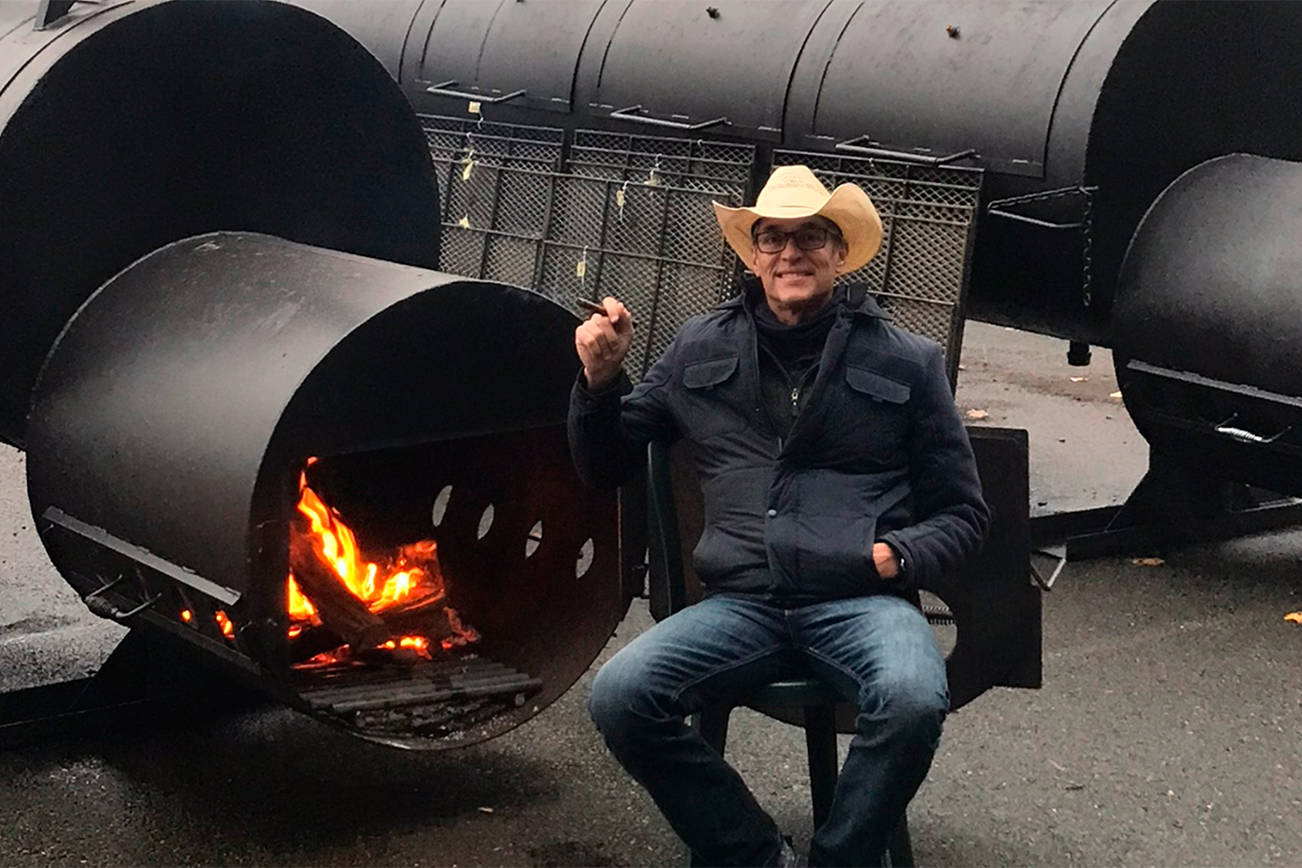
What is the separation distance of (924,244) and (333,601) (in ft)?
10.4

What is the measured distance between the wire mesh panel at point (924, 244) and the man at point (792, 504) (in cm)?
252

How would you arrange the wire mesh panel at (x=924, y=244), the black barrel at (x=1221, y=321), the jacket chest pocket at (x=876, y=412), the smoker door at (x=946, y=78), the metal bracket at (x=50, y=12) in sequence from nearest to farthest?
1. the jacket chest pocket at (x=876, y=412)
2. the metal bracket at (x=50, y=12)
3. the black barrel at (x=1221, y=321)
4. the smoker door at (x=946, y=78)
5. the wire mesh panel at (x=924, y=244)

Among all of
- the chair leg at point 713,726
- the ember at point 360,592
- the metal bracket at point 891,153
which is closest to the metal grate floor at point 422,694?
the ember at point 360,592

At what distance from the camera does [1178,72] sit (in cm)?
586

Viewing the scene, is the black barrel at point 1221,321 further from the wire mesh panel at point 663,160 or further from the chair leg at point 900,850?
the chair leg at point 900,850

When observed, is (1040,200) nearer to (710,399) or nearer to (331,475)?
(710,399)

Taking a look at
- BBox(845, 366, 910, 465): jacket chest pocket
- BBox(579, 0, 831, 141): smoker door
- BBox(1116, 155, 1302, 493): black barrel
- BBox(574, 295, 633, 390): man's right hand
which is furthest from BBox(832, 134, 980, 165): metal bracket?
BBox(574, 295, 633, 390): man's right hand

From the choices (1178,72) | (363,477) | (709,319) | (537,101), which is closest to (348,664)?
(363,477)

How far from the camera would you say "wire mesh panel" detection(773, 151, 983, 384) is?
19.9 feet

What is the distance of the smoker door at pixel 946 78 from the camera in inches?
232

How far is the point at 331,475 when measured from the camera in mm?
3938

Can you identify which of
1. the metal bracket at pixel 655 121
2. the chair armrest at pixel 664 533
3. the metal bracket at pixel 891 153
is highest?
the metal bracket at pixel 891 153

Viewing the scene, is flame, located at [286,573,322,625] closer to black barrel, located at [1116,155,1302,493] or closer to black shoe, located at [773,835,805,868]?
black shoe, located at [773,835,805,868]

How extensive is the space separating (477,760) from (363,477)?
90 cm
